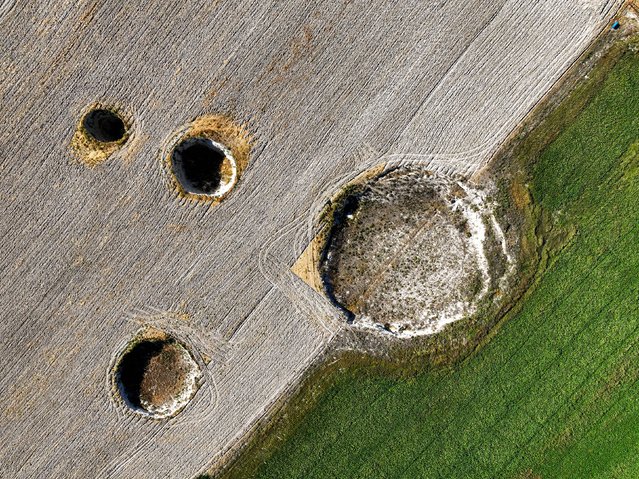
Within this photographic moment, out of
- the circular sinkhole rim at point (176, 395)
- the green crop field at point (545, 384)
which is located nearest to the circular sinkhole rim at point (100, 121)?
the circular sinkhole rim at point (176, 395)

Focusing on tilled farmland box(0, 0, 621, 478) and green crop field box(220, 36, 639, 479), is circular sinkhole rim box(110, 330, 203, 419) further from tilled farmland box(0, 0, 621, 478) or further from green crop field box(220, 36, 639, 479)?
green crop field box(220, 36, 639, 479)

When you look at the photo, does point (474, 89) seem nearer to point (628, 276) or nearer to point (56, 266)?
point (628, 276)

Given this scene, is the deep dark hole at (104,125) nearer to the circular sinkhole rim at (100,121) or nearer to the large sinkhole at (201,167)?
the circular sinkhole rim at (100,121)

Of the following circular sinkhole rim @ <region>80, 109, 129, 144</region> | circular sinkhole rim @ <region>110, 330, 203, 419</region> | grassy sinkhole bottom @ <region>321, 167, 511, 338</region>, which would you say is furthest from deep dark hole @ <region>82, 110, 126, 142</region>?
grassy sinkhole bottom @ <region>321, 167, 511, 338</region>

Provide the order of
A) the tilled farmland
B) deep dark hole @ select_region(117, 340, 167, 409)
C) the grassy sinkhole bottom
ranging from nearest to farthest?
the tilled farmland < the grassy sinkhole bottom < deep dark hole @ select_region(117, 340, 167, 409)

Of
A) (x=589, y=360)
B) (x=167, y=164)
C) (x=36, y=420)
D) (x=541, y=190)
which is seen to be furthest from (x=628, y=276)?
(x=36, y=420)

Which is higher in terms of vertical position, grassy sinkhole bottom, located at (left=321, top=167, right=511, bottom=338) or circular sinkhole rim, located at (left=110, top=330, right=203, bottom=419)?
grassy sinkhole bottom, located at (left=321, top=167, right=511, bottom=338)
